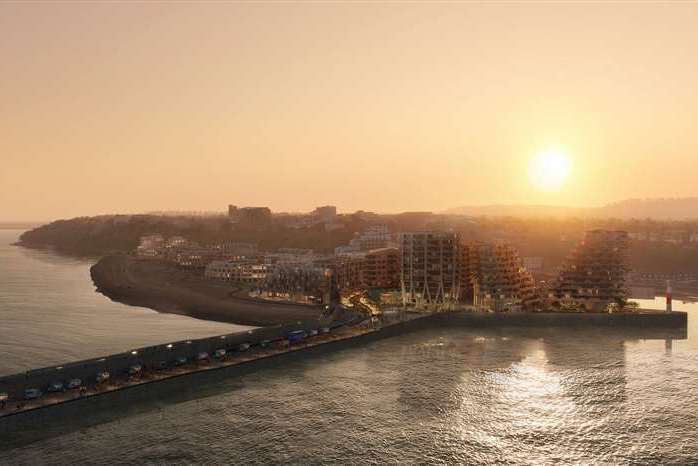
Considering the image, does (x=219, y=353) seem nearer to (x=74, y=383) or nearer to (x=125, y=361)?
(x=125, y=361)

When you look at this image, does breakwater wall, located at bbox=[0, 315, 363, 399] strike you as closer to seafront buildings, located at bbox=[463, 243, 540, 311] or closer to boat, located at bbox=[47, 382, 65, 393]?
boat, located at bbox=[47, 382, 65, 393]

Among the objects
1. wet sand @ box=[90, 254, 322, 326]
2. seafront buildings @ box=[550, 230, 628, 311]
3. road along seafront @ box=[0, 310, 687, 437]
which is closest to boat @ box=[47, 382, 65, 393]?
road along seafront @ box=[0, 310, 687, 437]

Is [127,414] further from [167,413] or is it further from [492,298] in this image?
[492,298]

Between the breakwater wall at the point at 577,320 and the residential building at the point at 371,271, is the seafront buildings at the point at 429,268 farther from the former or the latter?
the residential building at the point at 371,271

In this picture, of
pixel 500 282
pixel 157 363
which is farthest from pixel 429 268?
pixel 157 363

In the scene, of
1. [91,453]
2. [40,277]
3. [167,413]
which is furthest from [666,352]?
[40,277]

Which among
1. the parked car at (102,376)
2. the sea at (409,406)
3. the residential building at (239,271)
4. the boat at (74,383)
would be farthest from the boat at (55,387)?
the residential building at (239,271)

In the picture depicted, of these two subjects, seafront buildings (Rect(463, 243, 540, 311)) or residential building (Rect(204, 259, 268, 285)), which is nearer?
seafront buildings (Rect(463, 243, 540, 311))
